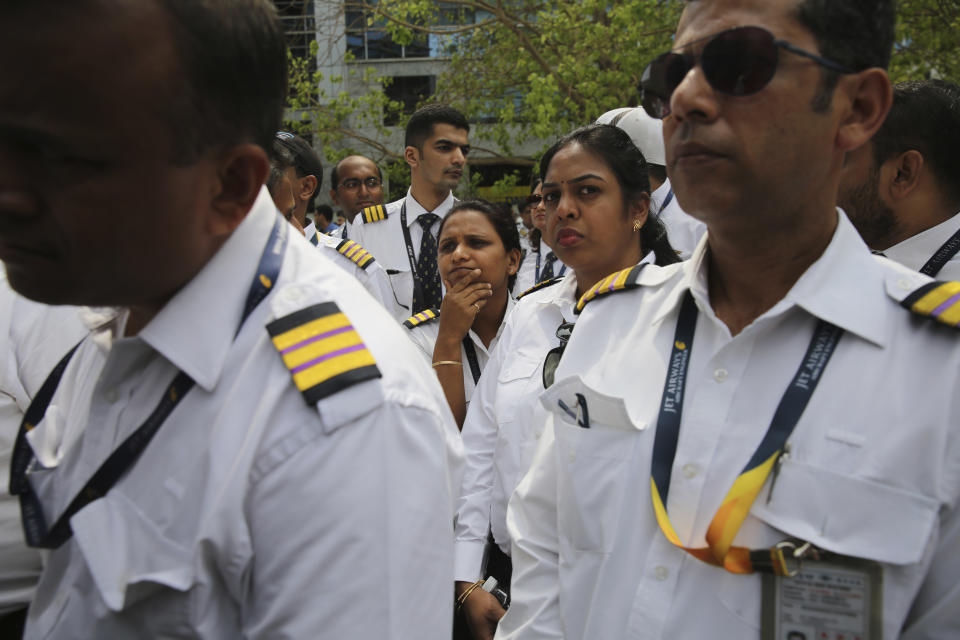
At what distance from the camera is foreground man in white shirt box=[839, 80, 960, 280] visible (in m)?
2.72

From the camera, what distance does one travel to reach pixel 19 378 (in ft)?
5.96

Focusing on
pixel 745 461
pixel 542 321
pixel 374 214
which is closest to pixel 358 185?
pixel 374 214

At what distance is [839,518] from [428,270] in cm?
416

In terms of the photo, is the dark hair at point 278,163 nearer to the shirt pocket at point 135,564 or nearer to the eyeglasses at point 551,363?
the eyeglasses at point 551,363

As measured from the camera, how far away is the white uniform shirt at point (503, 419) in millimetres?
2707

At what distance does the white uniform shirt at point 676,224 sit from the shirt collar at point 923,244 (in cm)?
174

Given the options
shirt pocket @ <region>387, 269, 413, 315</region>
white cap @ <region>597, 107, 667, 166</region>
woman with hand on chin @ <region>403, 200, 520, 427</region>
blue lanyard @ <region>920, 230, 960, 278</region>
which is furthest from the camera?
shirt pocket @ <region>387, 269, 413, 315</region>

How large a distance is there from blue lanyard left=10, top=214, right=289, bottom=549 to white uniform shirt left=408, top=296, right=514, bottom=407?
2203 mm

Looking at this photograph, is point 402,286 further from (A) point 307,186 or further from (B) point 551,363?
(B) point 551,363

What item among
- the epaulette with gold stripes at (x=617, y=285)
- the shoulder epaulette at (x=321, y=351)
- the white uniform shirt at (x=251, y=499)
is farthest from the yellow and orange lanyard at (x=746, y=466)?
the shoulder epaulette at (x=321, y=351)

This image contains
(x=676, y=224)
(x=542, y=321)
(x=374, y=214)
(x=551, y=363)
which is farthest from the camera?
(x=374, y=214)

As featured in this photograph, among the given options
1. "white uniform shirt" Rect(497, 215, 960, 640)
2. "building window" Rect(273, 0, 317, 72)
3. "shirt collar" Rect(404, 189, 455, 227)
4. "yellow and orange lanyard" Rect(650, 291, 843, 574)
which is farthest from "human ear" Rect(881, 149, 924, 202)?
"building window" Rect(273, 0, 317, 72)

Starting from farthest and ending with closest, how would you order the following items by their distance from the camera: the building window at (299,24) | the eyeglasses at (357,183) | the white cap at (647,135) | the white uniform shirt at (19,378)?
the building window at (299,24)
the eyeglasses at (357,183)
the white cap at (647,135)
the white uniform shirt at (19,378)

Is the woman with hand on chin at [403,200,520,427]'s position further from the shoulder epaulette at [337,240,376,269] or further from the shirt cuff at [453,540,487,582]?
the shoulder epaulette at [337,240,376,269]
